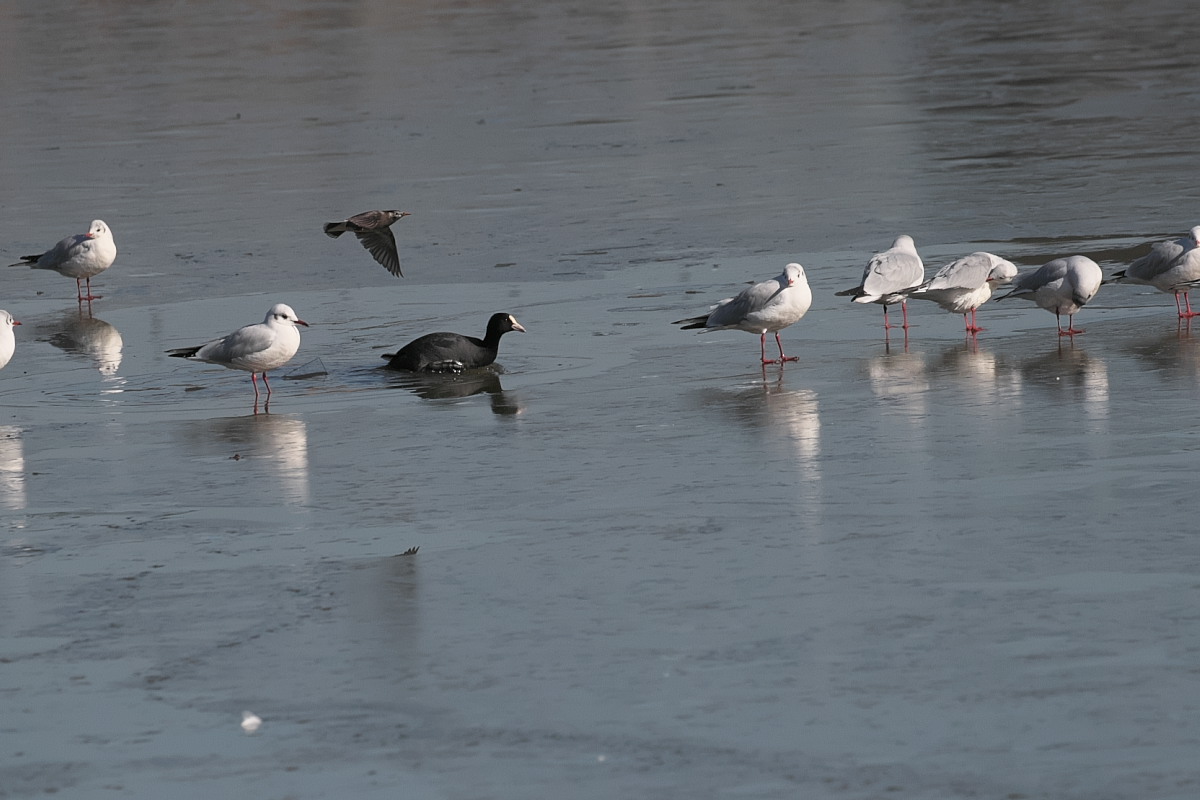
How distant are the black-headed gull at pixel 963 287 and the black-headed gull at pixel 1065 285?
11.5 inches

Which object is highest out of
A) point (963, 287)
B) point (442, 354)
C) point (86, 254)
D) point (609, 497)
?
point (86, 254)

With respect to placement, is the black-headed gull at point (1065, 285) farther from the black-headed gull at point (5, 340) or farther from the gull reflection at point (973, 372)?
the black-headed gull at point (5, 340)

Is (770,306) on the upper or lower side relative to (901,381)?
upper

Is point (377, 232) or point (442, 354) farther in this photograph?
point (377, 232)

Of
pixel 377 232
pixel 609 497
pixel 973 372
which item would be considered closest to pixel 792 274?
pixel 973 372

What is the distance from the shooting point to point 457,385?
1165 cm

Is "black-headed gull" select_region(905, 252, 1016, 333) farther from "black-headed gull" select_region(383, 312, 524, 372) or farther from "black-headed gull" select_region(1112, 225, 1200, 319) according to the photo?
"black-headed gull" select_region(383, 312, 524, 372)

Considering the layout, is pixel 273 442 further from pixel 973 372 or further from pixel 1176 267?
pixel 1176 267

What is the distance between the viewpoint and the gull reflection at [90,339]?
13.0 m

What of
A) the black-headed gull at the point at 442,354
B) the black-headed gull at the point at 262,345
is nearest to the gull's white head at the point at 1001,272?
the black-headed gull at the point at 442,354

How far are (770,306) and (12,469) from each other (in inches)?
183

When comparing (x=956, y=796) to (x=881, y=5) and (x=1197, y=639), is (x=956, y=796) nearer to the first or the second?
(x=1197, y=639)

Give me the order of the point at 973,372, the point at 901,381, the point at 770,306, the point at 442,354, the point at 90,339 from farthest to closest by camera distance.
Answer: the point at 90,339 < the point at 442,354 < the point at 770,306 < the point at 973,372 < the point at 901,381

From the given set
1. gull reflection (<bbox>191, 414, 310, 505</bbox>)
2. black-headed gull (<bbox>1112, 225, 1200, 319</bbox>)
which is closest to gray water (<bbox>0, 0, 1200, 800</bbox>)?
gull reflection (<bbox>191, 414, 310, 505</bbox>)
